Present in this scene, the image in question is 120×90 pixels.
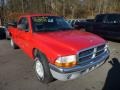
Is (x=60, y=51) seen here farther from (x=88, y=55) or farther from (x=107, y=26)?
(x=107, y=26)

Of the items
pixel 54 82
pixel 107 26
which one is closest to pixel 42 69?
pixel 54 82

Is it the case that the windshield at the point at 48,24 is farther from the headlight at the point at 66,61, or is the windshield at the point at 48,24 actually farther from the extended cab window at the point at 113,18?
the extended cab window at the point at 113,18

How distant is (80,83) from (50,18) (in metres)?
2.49

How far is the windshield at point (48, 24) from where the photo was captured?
19.3 feet

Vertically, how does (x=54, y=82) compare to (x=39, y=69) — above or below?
below

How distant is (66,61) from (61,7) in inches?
1293

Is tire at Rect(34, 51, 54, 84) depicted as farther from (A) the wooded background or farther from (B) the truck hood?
(A) the wooded background

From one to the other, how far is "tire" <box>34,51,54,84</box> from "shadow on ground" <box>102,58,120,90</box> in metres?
1.41

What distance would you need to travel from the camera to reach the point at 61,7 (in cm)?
3631

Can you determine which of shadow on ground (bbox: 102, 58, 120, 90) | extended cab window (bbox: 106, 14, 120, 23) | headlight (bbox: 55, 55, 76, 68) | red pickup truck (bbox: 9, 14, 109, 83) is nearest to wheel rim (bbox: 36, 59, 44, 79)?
red pickup truck (bbox: 9, 14, 109, 83)

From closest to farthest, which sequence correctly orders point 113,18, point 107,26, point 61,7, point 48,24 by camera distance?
1. point 48,24
2. point 113,18
3. point 107,26
4. point 61,7

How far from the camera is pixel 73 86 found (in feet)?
15.8

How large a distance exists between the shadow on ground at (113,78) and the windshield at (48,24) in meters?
1.89

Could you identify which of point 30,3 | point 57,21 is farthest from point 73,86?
point 30,3
